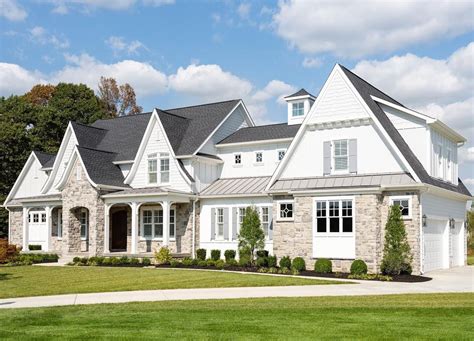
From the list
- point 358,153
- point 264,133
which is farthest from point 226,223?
point 358,153

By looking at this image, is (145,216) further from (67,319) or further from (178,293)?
(67,319)

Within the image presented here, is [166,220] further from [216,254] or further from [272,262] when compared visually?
[272,262]

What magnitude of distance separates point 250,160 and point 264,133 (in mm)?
1809

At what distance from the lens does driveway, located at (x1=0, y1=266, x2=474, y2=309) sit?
56.2 ft

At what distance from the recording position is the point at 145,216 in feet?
116

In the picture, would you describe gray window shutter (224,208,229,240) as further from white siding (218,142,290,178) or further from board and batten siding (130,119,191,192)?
white siding (218,142,290,178)

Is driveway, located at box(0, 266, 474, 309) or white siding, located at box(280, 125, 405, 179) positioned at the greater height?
white siding, located at box(280, 125, 405, 179)

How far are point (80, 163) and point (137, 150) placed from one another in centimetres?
400

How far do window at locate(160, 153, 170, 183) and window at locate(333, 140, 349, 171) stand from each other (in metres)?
10.7

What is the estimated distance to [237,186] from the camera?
33.3 m

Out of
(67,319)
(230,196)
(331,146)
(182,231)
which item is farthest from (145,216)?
(67,319)

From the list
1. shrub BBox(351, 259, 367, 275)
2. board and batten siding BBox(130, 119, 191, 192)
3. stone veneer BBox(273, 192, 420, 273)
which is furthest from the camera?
board and batten siding BBox(130, 119, 191, 192)

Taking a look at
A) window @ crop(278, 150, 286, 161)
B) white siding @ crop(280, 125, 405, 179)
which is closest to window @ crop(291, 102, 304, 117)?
window @ crop(278, 150, 286, 161)

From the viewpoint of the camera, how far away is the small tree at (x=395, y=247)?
78.7 ft
